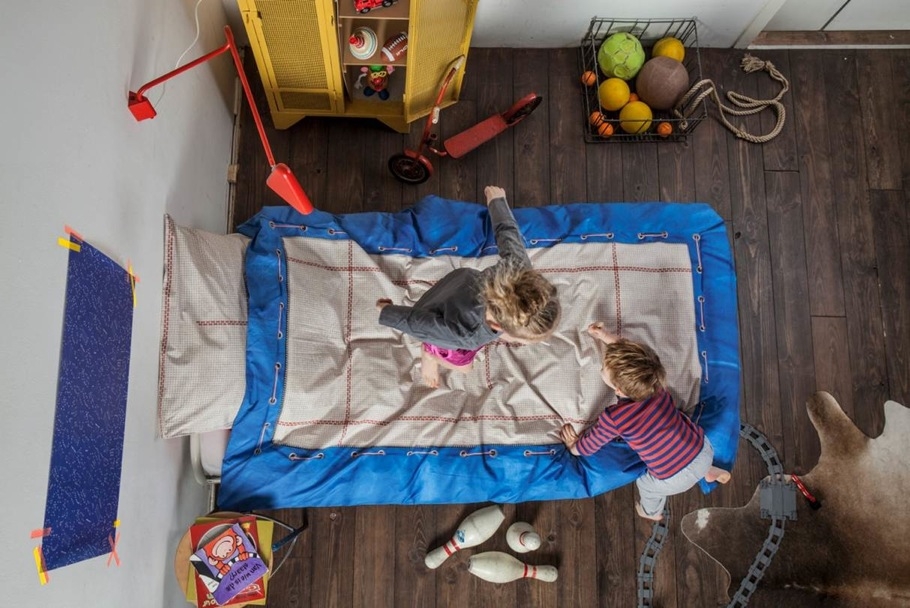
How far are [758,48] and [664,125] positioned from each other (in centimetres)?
70

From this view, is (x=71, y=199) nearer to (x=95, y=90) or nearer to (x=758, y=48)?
(x=95, y=90)

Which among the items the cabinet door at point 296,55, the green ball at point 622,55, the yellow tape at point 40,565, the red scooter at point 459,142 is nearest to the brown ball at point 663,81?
the green ball at point 622,55

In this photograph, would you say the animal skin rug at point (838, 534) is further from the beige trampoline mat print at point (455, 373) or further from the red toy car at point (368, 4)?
the red toy car at point (368, 4)

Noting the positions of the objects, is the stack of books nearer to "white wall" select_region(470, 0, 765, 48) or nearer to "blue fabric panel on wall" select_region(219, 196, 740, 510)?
"blue fabric panel on wall" select_region(219, 196, 740, 510)

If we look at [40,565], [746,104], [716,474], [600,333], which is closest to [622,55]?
[746,104]

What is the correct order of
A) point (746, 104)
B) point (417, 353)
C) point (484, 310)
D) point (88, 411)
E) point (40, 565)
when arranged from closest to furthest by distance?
1. point (40, 565)
2. point (88, 411)
3. point (484, 310)
4. point (417, 353)
5. point (746, 104)

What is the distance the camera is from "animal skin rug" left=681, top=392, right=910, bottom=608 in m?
2.38

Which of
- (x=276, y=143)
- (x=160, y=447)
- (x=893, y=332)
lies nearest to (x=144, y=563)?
(x=160, y=447)

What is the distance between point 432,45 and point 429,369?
122cm

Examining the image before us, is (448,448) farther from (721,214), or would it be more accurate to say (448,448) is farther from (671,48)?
(671,48)

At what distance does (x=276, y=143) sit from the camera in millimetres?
2572

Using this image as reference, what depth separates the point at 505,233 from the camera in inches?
76.2

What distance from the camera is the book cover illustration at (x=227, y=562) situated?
1840mm

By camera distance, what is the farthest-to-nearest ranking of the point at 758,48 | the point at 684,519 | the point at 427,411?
the point at 758,48 → the point at 684,519 → the point at 427,411
